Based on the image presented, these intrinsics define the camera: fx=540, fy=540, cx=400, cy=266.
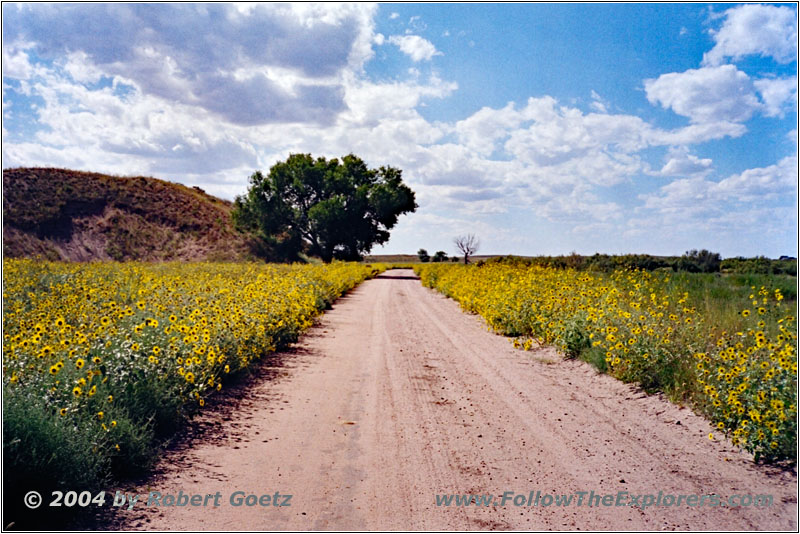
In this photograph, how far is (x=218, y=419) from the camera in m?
5.83

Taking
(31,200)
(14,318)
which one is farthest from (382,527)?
(31,200)

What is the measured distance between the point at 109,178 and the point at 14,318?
188 feet

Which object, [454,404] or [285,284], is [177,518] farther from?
[285,284]

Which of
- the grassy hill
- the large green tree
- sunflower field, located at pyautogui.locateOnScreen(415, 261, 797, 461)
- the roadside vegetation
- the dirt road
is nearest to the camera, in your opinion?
the roadside vegetation

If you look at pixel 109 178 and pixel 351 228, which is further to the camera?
pixel 109 178

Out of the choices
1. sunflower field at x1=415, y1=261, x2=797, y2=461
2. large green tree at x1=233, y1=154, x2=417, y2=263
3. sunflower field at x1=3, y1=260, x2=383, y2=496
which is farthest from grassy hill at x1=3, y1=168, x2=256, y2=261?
sunflower field at x1=415, y1=261, x2=797, y2=461

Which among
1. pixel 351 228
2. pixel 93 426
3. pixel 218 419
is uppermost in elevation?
pixel 351 228

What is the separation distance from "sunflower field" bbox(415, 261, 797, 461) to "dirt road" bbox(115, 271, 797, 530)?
0.30m

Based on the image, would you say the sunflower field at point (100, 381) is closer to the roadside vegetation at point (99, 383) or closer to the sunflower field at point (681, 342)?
the roadside vegetation at point (99, 383)

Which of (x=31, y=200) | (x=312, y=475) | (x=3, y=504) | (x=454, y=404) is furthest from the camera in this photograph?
(x=31, y=200)

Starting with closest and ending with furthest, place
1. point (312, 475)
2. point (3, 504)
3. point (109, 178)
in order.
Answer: point (3, 504) < point (312, 475) < point (109, 178)

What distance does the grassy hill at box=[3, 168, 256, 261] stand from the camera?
145 feet

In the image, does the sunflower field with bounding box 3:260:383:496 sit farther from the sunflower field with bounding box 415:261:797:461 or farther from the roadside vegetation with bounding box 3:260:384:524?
the sunflower field with bounding box 415:261:797:461

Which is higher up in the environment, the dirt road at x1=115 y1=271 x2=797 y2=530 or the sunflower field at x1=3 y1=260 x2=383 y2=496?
the sunflower field at x1=3 y1=260 x2=383 y2=496
